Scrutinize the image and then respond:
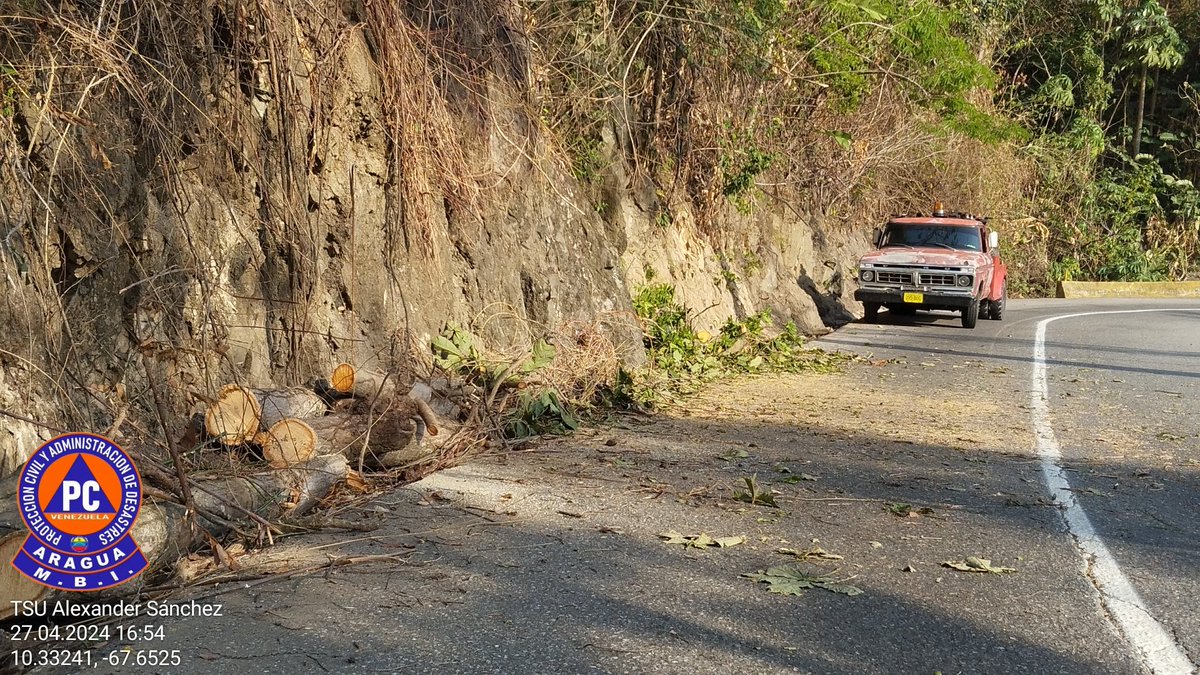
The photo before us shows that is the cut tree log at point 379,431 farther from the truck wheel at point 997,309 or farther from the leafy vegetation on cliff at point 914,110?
the truck wheel at point 997,309

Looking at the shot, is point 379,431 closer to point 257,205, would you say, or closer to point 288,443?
point 288,443

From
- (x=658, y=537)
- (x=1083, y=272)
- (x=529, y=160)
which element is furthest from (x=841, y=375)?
(x=1083, y=272)

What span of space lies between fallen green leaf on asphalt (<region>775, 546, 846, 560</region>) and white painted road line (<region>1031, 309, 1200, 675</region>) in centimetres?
124

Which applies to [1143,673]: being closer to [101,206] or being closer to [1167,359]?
[101,206]

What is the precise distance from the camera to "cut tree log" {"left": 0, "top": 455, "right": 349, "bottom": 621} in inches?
179

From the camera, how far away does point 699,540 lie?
19.9 feet

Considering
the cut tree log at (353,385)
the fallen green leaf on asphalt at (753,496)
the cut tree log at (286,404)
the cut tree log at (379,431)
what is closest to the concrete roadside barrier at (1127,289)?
the fallen green leaf on asphalt at (753,496)

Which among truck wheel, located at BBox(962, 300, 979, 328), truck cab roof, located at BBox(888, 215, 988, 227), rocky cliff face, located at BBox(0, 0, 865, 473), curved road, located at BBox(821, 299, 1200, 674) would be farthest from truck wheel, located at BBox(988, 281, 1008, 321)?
rocky cliff face, located at BBox(0, 0, 865, 473)

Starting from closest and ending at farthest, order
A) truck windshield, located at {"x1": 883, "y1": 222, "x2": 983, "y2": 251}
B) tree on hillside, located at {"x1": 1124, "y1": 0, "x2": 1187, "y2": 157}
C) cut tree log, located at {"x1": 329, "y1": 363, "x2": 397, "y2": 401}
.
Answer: cut tree log, located at {"x1": 329, "y1": 363, "x2": 397, "y2": 401}
truck windshield, located at {"x1": 883, "y1": 222, "x2": 983, "y2": 251}
tree on hillside, located at {"x1": 1124, "y1": 0, "x2": 1187, "y2": 157}

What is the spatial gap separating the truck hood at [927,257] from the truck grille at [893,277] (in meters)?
0.18

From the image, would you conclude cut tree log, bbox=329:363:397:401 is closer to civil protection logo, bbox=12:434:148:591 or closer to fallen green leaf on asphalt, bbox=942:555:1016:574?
civil protection logo, bbox=12:434:148:591

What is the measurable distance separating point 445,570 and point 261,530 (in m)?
1.03

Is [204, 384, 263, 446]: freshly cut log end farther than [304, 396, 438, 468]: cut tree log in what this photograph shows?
No

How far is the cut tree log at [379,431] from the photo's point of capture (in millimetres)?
7332
